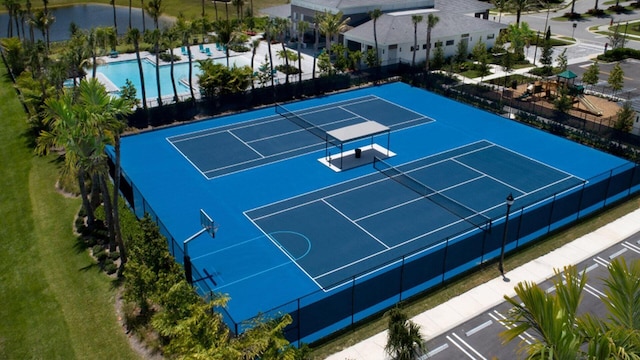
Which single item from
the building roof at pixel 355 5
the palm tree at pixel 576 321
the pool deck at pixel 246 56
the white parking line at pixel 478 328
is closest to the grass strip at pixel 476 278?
the white parking line at pixel 478 328

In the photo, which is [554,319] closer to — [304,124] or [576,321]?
[576,321]

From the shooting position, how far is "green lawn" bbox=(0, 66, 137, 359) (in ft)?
70.4

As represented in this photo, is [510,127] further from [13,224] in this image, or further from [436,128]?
[13,224]

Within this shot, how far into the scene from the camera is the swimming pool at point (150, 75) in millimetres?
53016

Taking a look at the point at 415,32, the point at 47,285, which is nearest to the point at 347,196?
the point at 47,285

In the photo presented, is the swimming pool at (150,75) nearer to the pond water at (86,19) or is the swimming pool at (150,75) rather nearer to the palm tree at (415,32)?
the palm tree at (415,32)

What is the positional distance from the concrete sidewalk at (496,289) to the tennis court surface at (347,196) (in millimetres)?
1331

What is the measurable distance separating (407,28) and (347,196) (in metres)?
33.5

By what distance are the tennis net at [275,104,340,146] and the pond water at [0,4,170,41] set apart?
1749 inches

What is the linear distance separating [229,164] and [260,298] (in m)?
14.8

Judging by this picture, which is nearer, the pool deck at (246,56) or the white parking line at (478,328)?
the white parking line at (478,328)

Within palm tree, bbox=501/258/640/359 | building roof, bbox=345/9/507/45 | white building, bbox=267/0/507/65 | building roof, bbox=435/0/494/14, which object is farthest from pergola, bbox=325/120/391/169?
building roof, bbox=435/0/494/14

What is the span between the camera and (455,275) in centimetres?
2523

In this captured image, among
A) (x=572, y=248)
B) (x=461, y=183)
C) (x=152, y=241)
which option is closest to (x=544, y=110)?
(x=461, y=183)
